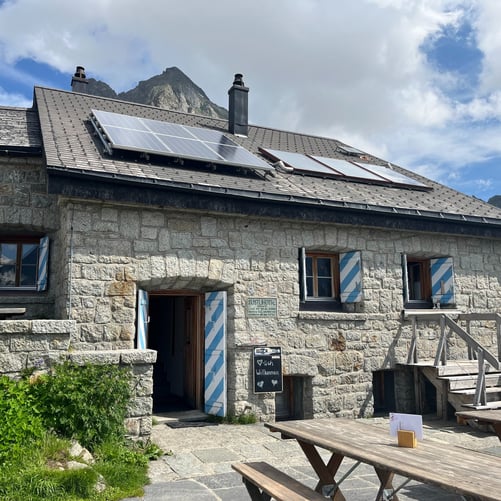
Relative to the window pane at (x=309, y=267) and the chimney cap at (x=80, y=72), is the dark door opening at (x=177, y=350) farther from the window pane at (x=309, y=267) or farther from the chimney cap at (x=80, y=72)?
the chimney cap at (x=80, y=72)

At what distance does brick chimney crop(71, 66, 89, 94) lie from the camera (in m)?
14.0

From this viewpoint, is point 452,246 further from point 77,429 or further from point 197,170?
point 77,429

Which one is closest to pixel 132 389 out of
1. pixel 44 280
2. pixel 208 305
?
pixel 208 305

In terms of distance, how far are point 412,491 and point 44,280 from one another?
20.2 feet

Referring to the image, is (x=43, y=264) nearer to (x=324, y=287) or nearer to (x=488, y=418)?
(x=324, y=287)

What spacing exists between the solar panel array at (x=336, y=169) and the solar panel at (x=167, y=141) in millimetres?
1162

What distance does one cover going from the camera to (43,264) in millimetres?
8281

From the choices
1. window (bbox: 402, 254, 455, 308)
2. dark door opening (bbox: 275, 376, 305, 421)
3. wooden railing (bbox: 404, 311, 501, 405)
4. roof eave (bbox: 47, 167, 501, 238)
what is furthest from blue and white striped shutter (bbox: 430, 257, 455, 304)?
dark door opening (bbox: 275, 376, 305, 421)

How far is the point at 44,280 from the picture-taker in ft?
26.9

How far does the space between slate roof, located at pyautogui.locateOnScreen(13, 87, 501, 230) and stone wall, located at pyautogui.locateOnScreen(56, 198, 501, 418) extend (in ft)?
1.76

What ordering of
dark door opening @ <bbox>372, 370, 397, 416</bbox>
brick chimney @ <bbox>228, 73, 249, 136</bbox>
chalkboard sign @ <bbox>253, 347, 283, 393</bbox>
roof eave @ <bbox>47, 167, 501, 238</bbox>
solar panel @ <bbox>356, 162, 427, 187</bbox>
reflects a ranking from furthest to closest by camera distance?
brick chimney @ <bbox>228, 73, 249, 136</bbox> → solar panel @ <bbox>356, 162, 427, 187</bbox> → dark door opening @ <bbox>372, 370, 397, 416</bbox> → chalkboard sign @ <bbox>253, 347, 283, 393</bbox> → roof eave @ <bbox>47, 167, 501, 238</bbox>

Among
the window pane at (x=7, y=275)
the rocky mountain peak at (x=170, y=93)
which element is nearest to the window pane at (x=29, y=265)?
the window pane at (x=7, y=275)

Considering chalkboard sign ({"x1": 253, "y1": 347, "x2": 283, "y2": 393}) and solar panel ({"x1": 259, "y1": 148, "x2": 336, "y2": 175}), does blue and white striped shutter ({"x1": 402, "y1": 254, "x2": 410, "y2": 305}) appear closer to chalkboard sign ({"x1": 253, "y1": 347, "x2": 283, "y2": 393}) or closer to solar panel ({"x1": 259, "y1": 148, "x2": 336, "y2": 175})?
solar panel ({"x1": 259, "y1": 148, "x2": 336, "y2": 175})

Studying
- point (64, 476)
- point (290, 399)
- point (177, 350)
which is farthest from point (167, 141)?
point (64, 476)
